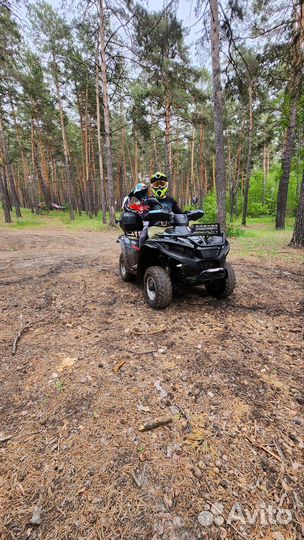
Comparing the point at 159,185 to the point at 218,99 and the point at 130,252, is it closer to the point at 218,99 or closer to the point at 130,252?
the point at 130,252

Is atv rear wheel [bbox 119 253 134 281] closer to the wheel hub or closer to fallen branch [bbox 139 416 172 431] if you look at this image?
the wheel hub

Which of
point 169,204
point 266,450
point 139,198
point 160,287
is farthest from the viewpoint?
point 169,204

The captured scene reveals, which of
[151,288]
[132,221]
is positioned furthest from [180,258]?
[132,221]

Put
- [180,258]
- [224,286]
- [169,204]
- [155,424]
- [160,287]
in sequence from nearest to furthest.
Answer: [155,424]
[180,258]
[160,287]
[224,286]
[169,204]

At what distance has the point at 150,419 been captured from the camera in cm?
173

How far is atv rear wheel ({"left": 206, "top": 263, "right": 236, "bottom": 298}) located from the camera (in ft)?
11.6

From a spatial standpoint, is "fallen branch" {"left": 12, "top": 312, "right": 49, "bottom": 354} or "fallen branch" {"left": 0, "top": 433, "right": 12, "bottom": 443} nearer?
"fallen branch" {"left": 0, "top": 433, "right": 12, "bottom": 443}

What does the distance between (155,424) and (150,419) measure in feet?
0.19

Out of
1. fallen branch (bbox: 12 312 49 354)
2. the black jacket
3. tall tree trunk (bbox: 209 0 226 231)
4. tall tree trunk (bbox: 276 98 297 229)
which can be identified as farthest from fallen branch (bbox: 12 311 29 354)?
tall tree trunk (bbox: 276 98 297 229)

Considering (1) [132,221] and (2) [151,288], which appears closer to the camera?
(2) [151,288]

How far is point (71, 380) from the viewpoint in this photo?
2.12 metres

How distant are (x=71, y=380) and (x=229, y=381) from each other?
1.40m

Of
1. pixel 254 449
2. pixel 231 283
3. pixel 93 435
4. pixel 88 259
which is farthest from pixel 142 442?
pixel 88 259

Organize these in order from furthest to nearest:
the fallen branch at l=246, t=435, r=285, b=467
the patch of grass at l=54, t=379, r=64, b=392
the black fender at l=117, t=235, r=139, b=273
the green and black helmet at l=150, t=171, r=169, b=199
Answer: the green and black helmet at l=150, t=171, r=169, b=199
the black fender at l=117, t=235, r=139, b=273
the patch of grass at l=54, t=379, r=64, b=392
the fallen branch at l=246, t=435, r=285, b=467
